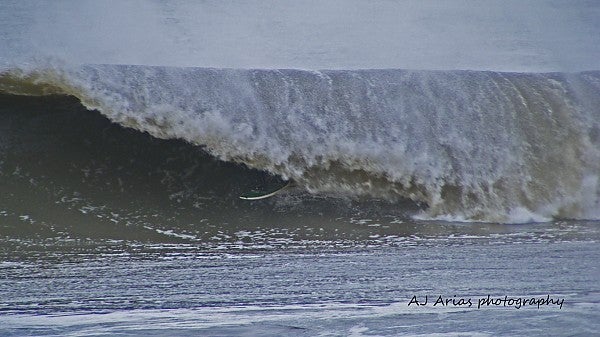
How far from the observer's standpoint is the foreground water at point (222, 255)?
4473mm

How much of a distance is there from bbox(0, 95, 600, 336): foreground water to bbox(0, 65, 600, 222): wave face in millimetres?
176

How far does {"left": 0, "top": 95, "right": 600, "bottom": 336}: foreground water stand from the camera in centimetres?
447

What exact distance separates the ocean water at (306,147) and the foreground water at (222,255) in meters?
0.02

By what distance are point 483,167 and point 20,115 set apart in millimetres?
3858

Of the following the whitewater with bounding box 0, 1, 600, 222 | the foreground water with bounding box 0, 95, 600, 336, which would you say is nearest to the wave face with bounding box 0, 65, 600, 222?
the whitewater with bounding box 0, 1, 600, 222

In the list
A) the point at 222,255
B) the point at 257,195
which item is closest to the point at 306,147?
the point at 257,195

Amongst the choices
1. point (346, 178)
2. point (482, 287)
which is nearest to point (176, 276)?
point (482, 287)

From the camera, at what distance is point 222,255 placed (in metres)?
5.54

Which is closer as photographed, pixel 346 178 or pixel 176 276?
pixel 176 276

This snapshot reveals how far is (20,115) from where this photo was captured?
711cm

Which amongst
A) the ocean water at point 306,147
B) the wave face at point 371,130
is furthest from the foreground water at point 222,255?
the wave face at point 371,130

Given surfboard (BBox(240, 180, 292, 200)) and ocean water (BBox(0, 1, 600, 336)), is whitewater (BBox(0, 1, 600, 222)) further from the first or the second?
surfboard (BBox(240, 180, 292, 200))

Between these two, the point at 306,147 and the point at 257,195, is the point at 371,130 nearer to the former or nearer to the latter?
the point at 306,147

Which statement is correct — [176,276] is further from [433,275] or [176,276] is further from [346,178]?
[346,178]
